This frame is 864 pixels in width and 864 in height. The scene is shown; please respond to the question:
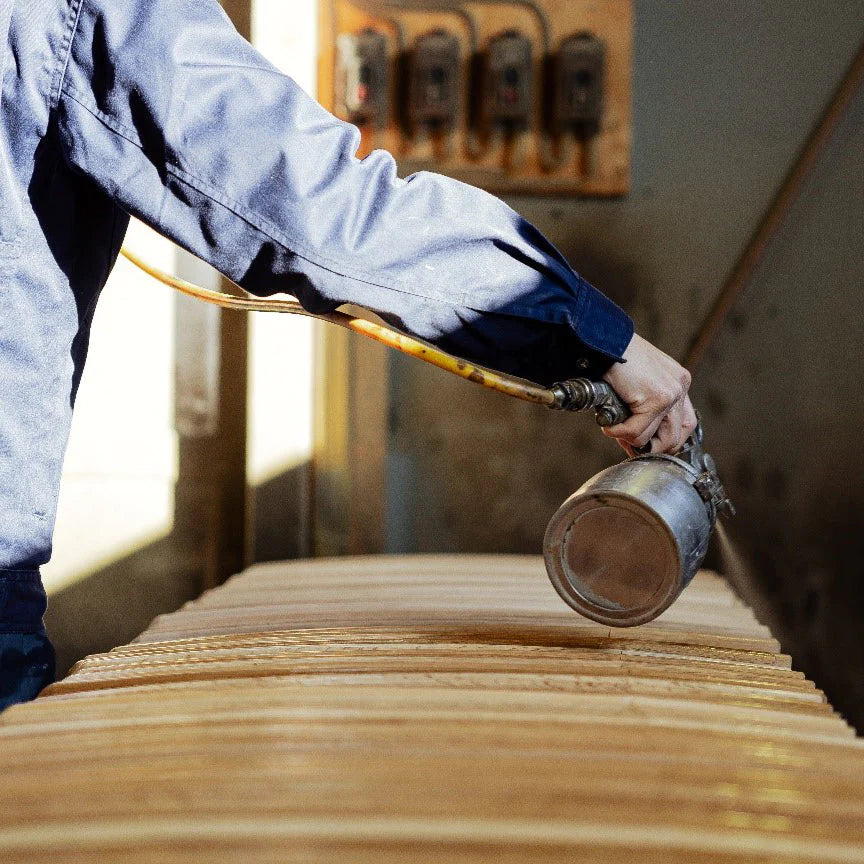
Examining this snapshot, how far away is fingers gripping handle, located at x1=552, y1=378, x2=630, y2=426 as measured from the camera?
4.53ft

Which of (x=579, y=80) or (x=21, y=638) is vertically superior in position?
(x=579, y=80)

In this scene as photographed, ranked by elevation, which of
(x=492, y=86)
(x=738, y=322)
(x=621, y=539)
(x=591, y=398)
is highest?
(x=492, y=86)

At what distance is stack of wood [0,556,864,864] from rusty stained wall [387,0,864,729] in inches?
66.7

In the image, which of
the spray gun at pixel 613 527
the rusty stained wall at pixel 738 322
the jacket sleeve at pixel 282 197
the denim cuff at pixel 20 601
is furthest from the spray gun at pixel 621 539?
the rusty stained wall at pixel 738 322

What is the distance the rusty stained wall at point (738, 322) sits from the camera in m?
3.09

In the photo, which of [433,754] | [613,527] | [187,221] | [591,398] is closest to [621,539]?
[613,527]

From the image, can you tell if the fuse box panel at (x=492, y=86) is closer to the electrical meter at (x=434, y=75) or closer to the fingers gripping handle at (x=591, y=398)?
the electrical meter at (x=434, y=75)

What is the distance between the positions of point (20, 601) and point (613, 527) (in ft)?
2.54

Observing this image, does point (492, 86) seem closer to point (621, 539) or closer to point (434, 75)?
point (434, 75)

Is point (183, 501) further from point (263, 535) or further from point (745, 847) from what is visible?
point (745, 847)

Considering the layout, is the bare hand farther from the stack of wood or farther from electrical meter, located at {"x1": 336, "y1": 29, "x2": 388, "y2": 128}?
electrical meter, located at {"x1": 336, "y1": 29, "x2": 388, "y2": 128}

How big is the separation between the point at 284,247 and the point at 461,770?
2.20 ft

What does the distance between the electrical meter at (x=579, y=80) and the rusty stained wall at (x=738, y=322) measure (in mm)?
183

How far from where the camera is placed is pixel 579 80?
296cm
